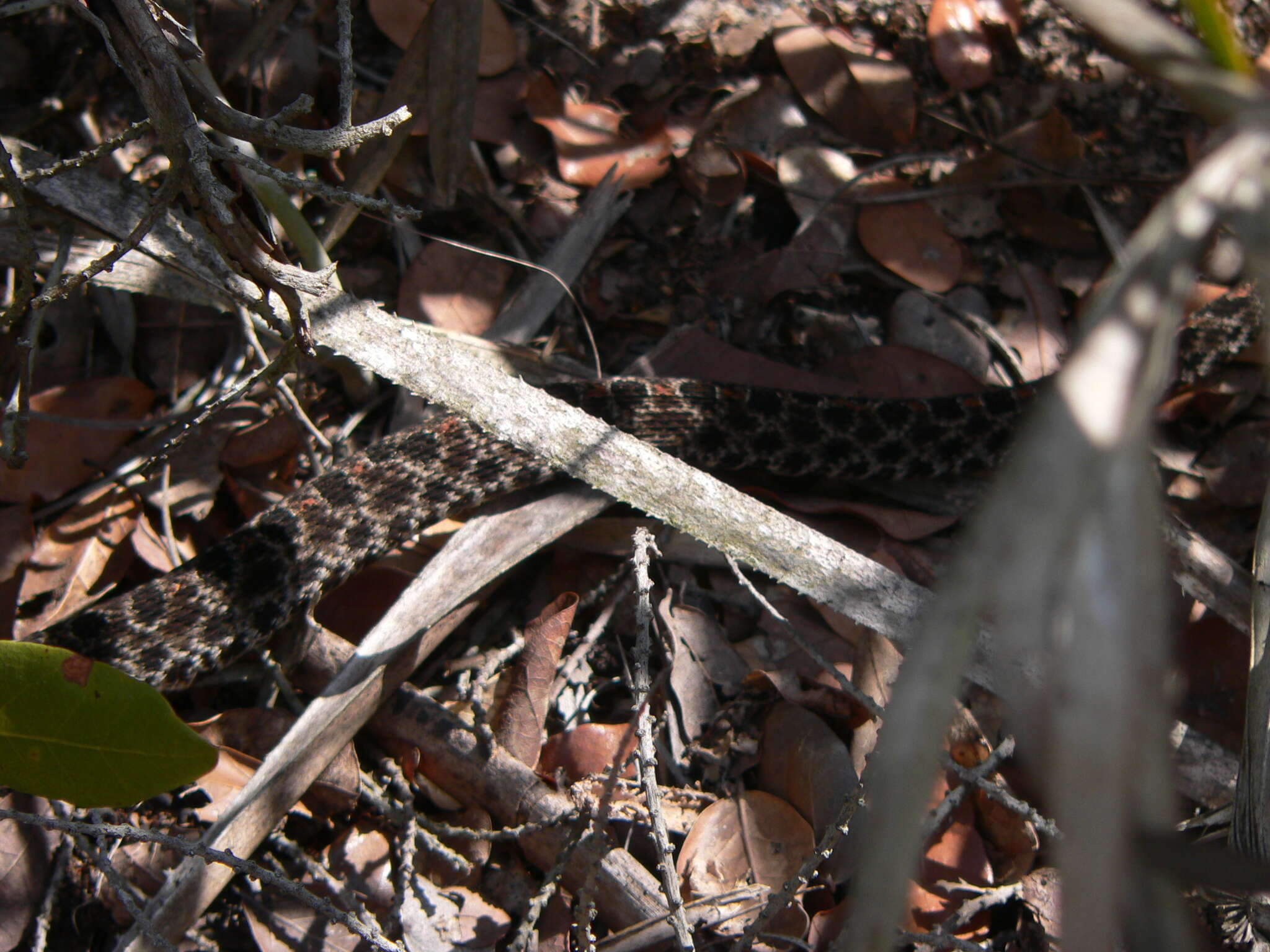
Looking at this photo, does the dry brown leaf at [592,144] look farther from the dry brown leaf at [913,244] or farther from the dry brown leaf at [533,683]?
the dry brown leaf at [533,683]

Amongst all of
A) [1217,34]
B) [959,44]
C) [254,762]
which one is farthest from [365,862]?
[959,44]

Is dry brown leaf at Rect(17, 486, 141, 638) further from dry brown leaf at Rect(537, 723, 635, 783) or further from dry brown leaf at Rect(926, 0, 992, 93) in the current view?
dry brown leaf at Rect(926, 0, 992, 93)

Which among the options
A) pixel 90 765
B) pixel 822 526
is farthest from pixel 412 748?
pixel 822 526

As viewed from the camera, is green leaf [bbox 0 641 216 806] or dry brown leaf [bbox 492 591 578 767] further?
dry brown leaf [bbox 492 591 578 767]

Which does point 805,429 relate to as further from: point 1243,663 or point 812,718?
point 1243,663

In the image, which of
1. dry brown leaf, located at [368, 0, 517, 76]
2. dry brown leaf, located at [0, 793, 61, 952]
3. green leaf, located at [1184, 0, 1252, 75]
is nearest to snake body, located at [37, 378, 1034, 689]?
dry brown leaf, located at [0, 793, 61, 952]

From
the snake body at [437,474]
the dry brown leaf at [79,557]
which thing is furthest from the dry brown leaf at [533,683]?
the dry brown leaf at [79,557]
